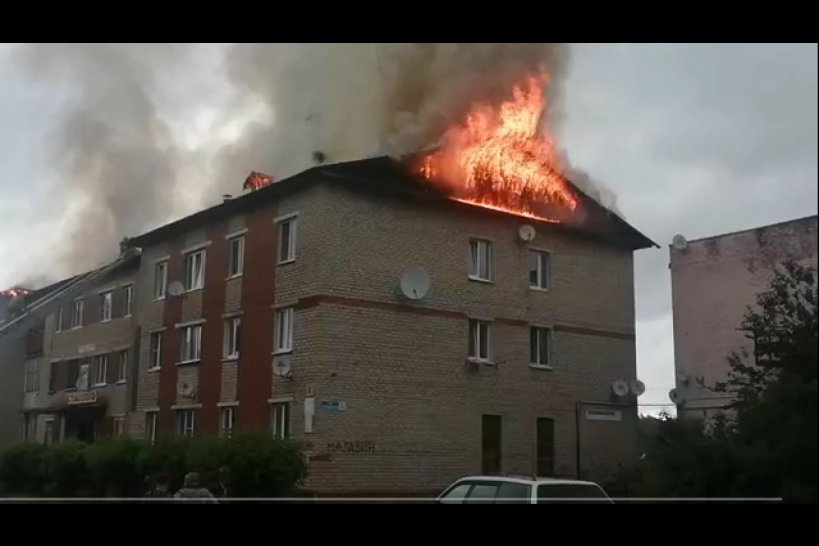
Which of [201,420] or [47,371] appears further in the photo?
[47,371]

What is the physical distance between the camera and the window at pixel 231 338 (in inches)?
183

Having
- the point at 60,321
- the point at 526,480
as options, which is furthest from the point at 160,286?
the point at 526,480

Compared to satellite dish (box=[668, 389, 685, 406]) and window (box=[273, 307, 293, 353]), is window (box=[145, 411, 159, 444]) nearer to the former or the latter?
window (box=[273, 307, 293, 353])

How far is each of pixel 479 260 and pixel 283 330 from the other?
3.64 ft

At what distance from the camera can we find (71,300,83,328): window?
468 centimetres

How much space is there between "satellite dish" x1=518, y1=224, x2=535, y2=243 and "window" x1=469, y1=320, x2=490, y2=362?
1.61 feet

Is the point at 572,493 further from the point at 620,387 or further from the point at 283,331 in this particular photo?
the point at 283,331

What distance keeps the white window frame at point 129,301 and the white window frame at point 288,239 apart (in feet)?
3.05

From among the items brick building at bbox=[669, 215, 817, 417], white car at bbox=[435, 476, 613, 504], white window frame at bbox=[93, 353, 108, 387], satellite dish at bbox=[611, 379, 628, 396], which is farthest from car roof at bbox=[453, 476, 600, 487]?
white window frame at bbox=[93, 353, 108, 387]

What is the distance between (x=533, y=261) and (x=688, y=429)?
1.15 metres

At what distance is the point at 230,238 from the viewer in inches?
182

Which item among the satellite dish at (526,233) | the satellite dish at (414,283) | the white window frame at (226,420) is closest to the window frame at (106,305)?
the white window frame at (226,420)

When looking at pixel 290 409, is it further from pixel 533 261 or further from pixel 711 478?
pixel 711 478
